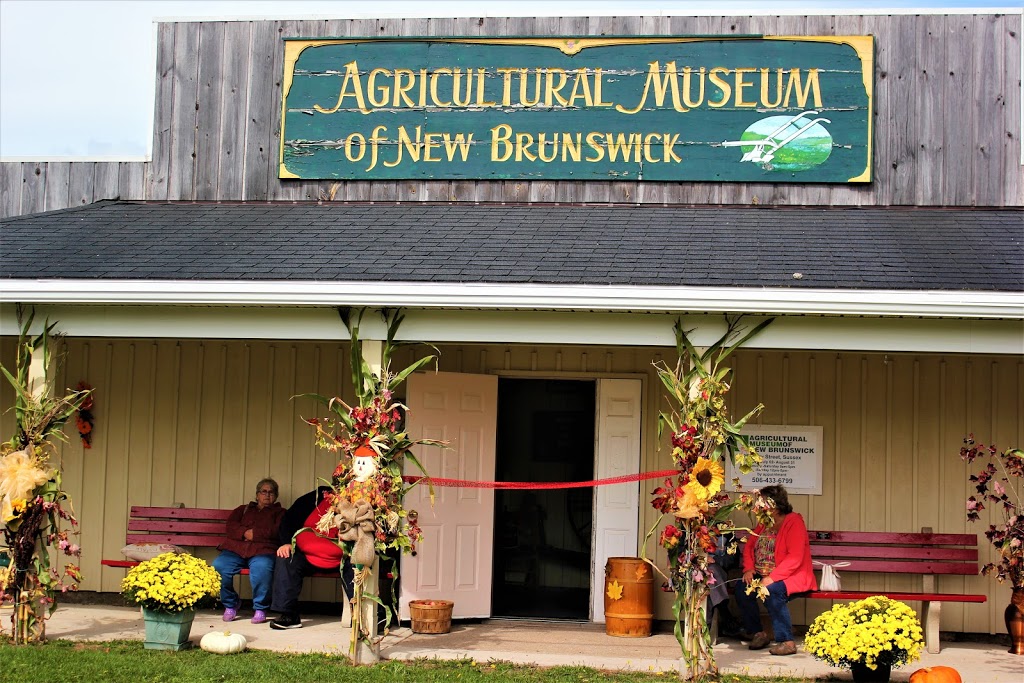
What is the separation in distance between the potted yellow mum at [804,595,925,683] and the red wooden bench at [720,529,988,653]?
171cm

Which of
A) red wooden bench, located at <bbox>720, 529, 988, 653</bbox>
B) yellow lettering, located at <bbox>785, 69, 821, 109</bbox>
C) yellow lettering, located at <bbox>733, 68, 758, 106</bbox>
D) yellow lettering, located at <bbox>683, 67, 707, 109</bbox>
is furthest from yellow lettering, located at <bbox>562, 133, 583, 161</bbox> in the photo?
red wooden bench, located at <bbox>720, 529, 988, 653</bbox>

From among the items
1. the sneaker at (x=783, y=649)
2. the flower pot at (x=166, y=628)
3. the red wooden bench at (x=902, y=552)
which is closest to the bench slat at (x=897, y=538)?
the red wooden bench at (x=902, y=552)

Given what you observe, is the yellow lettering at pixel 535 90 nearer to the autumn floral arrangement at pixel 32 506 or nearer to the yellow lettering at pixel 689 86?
the yellow lettering at pixel 689 86

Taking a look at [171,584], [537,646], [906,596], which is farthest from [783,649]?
[171,584]

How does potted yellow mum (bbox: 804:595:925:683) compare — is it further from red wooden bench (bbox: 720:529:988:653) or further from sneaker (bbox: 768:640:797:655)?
red wooden bench (bbox: 720:529:988:653)

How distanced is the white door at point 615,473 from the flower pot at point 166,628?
3246 millimetres

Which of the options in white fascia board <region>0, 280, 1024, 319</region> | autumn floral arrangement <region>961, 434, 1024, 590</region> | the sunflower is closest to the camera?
the sunflower

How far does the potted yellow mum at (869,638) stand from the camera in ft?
22.7

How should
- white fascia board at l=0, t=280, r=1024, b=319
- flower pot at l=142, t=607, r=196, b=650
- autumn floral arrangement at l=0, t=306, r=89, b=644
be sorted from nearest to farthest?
white fascia board at l=0, t=280, r=1024, b=319 < autumn floral arrangement at l=0, t=306, r=89, b=644 < flower pot at l=142, t=607, r=196, b=650

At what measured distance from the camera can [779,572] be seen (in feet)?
27.4

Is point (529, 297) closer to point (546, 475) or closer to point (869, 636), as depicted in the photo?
point (869, 636)

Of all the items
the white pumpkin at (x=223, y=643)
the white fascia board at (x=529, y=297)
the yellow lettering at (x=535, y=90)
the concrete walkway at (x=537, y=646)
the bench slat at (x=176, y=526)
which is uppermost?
the yellow lettering at (x=535, y=90)

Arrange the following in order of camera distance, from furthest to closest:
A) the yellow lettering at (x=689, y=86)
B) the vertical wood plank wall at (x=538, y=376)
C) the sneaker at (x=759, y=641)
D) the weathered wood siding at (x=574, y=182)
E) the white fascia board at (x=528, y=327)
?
the yellow lettering at (x=689, y=86) < the weathered wood siding at (x=574, y=182) < the vertical wood plank wall at (x=538, y=376) < the sneaker at (x=759, y=641) < the white fascia board at (x=528, y=327)

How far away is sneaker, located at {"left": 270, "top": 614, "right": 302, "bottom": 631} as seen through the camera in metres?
8.70
